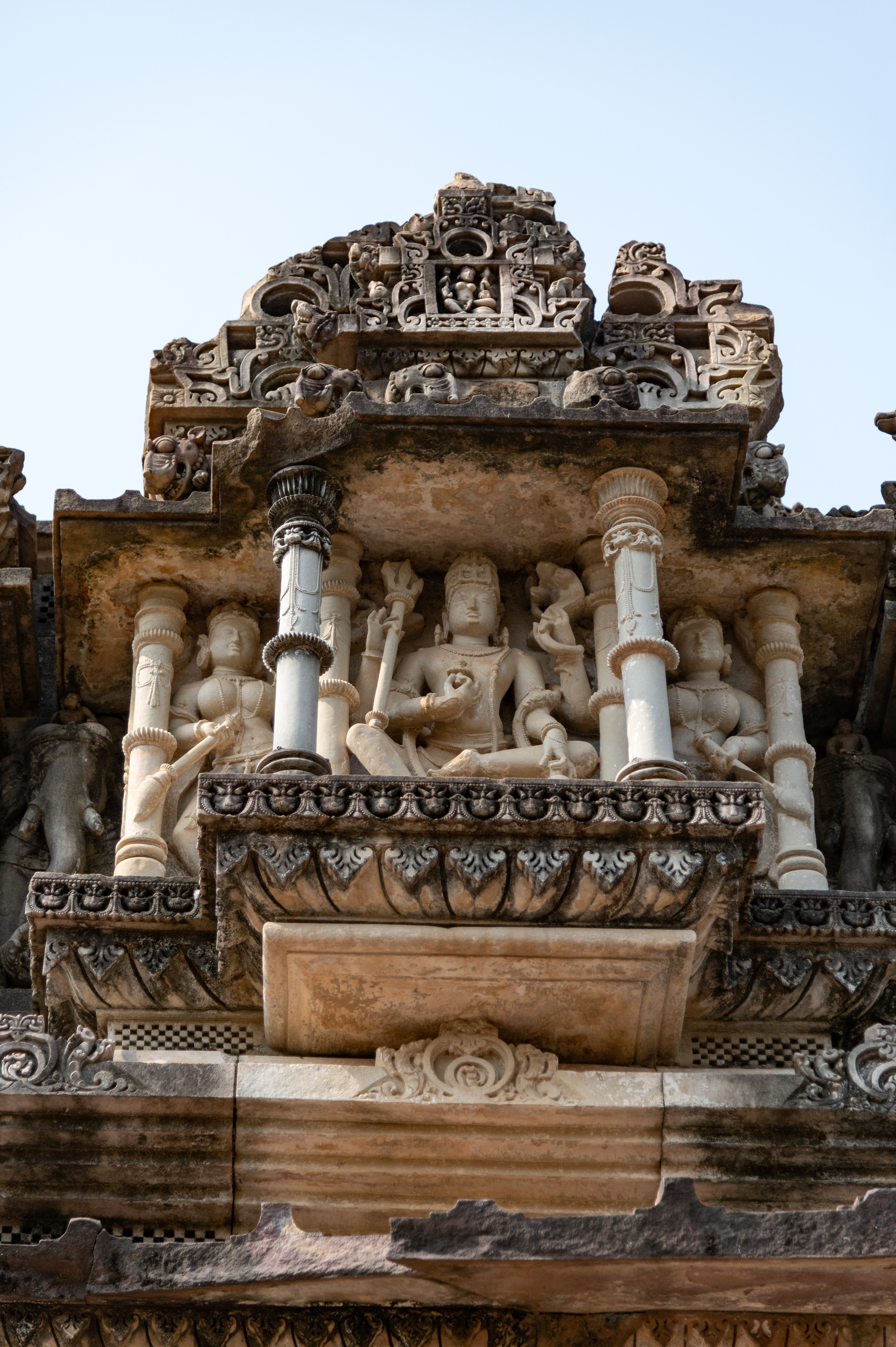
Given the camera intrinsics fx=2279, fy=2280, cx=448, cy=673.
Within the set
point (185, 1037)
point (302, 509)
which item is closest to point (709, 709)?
point (302, 509)

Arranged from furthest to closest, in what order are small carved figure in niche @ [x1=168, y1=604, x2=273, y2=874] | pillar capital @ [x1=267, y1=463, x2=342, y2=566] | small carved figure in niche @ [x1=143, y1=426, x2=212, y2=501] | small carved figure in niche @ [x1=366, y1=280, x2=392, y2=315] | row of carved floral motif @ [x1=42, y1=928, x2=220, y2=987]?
1. small carved figure in niche @ [x1=366, y1=280, x2=392, y2=315]
2. small carved figure in niche @ [x1=143, y1=426, x2=212, y2=501]
3. pillar capital @ [x1=267, y1=463, x2=342, y2=566]
4. small carved figure in niche @ [x1=168, y1=604, x2=273, y2=874]
5. row of carved floral motif @ [x1=42, y1=928, x2=220, y2=987]

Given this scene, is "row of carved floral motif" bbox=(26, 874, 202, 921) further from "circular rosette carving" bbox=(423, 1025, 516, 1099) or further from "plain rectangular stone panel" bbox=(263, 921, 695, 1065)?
"circular rosette carving" bbox=(423, 1025, 516, 1099)

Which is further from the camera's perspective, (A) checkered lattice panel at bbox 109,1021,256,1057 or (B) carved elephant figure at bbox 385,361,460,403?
(B) carved elephant figure at bbox 385,361,460,403

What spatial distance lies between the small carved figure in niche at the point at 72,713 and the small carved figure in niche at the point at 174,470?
1204 mm

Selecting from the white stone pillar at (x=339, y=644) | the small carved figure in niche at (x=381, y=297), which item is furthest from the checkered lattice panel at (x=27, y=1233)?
the small carved figure in niche at (x=381, y=297)

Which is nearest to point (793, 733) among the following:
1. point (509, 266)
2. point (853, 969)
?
point (853, 969)

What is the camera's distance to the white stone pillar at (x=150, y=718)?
10.5m

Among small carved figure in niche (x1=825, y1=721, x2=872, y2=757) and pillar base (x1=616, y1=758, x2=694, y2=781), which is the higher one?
small carved figure in niche (x1=825, y1=721, x2=872, y2=757)

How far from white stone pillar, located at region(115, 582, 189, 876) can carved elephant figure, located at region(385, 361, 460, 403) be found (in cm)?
150

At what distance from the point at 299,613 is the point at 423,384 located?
1.82m

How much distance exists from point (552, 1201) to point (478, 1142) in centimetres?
39

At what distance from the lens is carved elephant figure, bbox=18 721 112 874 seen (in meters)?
11.5

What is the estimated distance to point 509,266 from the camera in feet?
41.7

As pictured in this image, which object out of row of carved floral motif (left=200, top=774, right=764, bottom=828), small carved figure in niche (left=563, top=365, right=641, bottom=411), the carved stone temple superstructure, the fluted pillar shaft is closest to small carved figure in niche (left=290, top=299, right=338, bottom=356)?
the carved stone temple superstructure
